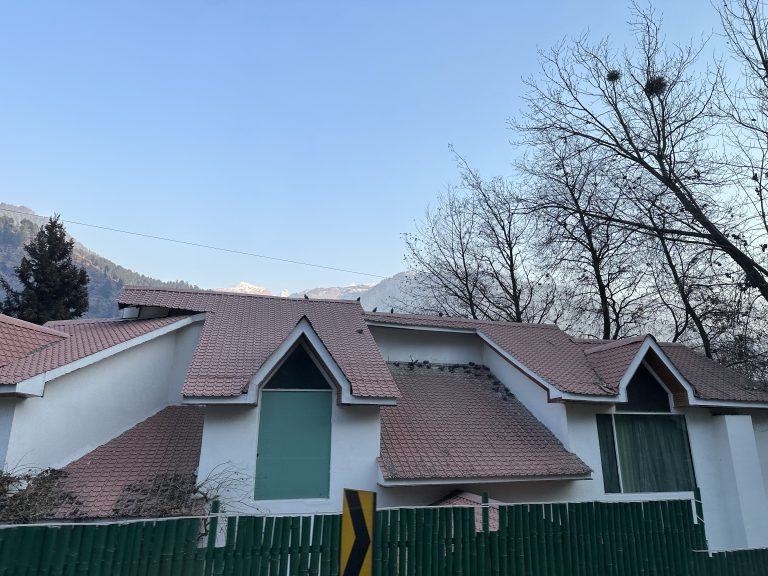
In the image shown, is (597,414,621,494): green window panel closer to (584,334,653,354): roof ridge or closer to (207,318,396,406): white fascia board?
(584,334,653,354): roof ridge

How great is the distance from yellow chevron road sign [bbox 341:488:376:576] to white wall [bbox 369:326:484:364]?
9.71 meters

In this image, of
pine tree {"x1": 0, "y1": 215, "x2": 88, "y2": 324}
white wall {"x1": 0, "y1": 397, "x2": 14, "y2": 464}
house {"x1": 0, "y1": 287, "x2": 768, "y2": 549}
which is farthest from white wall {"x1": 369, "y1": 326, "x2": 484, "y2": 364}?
pine tree {"x1": 0, "y1": 215, "x2": 88, "y2": 324}

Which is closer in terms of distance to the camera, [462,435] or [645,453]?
[462,435]

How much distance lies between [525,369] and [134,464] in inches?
348

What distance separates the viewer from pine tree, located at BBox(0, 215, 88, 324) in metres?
27.2

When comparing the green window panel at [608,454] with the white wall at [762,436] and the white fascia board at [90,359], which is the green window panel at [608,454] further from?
the white fascia board at [90,359]

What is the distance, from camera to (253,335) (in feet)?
37.7

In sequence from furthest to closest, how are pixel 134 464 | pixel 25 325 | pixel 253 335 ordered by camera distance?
pixel 253 335 < pixel 25 325 < pixel 134 464

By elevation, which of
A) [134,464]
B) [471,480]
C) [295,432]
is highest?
[295,432]

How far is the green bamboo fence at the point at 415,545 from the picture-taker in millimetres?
5227

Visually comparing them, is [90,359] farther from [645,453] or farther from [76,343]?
[645,453]

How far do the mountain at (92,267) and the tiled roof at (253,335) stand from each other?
91.5 metres

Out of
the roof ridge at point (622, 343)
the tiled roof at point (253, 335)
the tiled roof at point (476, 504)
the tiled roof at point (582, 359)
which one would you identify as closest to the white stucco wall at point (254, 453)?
the tiled roof at point (253, 335)

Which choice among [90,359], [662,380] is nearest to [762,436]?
[662,380]
